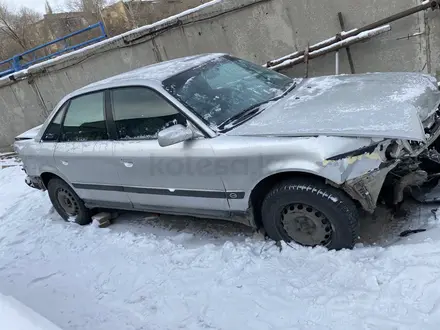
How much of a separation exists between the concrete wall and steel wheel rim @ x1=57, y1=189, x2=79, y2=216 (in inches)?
149

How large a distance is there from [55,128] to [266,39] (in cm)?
380

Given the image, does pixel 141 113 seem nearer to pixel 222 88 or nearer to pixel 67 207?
pixel 222 88

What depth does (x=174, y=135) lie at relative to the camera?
3170 millimetres

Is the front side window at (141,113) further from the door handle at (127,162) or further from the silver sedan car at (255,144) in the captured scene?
the door handle at (127,162)

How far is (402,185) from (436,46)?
3646 mm

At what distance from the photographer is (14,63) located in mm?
11703

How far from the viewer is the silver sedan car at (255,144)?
2841 mm

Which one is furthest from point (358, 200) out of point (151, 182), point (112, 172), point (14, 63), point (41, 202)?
point (14, 63)

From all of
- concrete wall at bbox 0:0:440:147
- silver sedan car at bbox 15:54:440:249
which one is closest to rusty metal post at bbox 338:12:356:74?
concrete wall at bbox 0:0:440:147

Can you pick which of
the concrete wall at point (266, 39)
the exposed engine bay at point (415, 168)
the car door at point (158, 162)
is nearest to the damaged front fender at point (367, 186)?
the exposed engine bay at point (415, 168)

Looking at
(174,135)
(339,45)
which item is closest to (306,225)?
(174,135)

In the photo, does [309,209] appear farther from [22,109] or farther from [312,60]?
[22,109]

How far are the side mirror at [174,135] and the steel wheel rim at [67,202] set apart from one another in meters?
2.13

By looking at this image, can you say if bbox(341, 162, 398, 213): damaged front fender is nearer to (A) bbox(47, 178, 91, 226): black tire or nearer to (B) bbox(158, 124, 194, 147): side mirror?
(B) bbox(158, 124, 194, 147): side mirror
